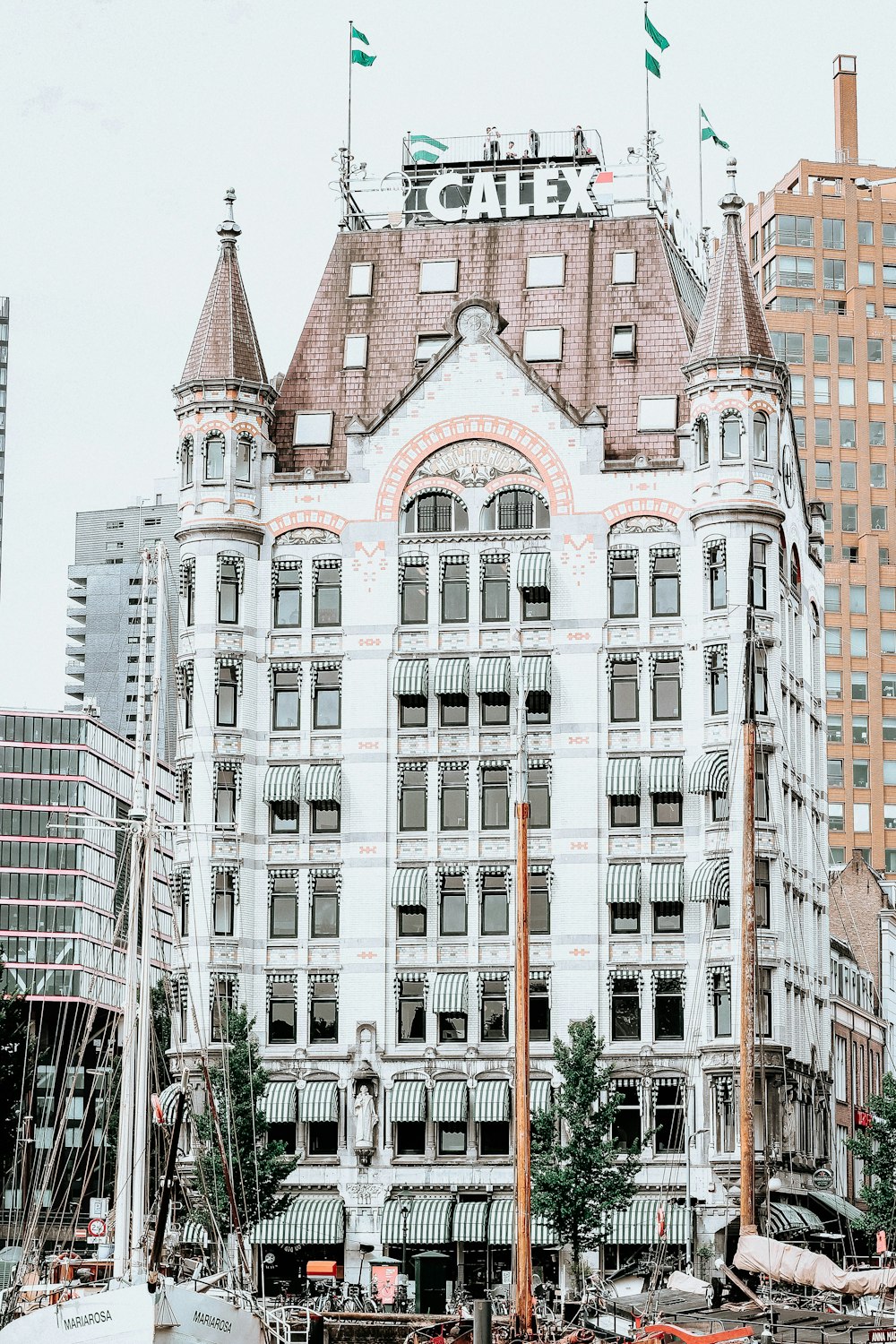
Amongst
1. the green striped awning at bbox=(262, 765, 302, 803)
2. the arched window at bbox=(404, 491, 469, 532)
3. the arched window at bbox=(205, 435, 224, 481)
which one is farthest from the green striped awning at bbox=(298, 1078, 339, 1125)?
the arched window at bbox=(205, 435, 224, 481)

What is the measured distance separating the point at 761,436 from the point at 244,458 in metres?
19.9

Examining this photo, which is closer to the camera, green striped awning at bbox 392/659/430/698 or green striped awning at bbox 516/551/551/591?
green striped awning at bbox 516/551/551/591

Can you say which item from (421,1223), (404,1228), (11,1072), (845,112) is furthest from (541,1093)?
(845,112)

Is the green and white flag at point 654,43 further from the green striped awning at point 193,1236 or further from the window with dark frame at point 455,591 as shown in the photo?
the green striped awning at point 193,1236

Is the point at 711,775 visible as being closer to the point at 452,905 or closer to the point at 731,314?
the point at 452,905

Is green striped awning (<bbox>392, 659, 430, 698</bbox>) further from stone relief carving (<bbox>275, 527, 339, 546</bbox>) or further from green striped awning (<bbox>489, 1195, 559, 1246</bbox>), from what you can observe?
green striped awning (<bbox>489, 1195, 559, 1246</bbox>)

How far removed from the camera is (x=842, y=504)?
6673 inches

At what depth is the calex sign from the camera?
4272 inches

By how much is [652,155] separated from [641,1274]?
4673cm

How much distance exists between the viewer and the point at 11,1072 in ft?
335

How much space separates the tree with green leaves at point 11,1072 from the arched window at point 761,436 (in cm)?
3592

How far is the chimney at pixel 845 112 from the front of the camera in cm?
17775

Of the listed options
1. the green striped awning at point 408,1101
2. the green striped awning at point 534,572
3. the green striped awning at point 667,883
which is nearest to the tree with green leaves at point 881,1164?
the green striped awning at point 667,883

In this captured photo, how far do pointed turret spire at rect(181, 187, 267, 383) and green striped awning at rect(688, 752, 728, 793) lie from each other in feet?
75.7
